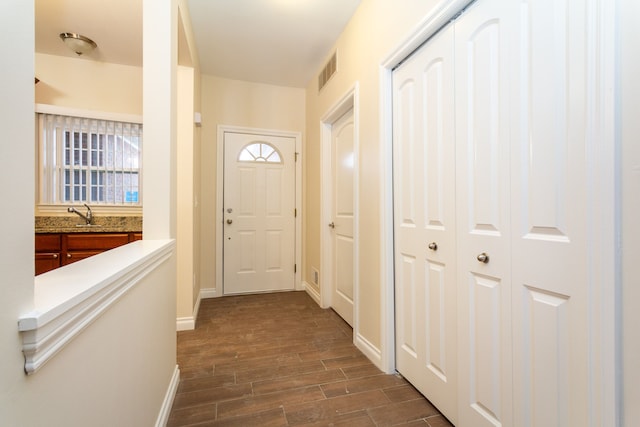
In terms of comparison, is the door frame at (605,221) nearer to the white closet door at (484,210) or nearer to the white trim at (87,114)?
the white closet door at (484,210)

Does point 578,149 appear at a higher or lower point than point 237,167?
lower

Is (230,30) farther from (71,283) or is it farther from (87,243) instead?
(71,283)

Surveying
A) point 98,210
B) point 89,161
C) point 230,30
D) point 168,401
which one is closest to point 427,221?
point 168,401

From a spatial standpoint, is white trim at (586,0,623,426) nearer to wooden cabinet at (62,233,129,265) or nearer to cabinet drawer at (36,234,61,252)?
wooden cabinet at (62,233,129,265)

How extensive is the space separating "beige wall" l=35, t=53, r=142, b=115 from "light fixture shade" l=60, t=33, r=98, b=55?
265mm

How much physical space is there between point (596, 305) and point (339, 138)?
7.74 feet

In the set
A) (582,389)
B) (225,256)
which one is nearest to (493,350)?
(582,389)

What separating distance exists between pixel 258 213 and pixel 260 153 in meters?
0.79

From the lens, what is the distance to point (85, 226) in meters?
2.50

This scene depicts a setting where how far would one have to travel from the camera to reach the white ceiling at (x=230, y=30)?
2217 mm

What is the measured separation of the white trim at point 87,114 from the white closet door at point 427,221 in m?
2.94

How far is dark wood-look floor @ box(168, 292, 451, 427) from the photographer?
4.69 feet

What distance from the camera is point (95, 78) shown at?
3025 mm

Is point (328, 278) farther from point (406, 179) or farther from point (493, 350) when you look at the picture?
point (493, 350)
